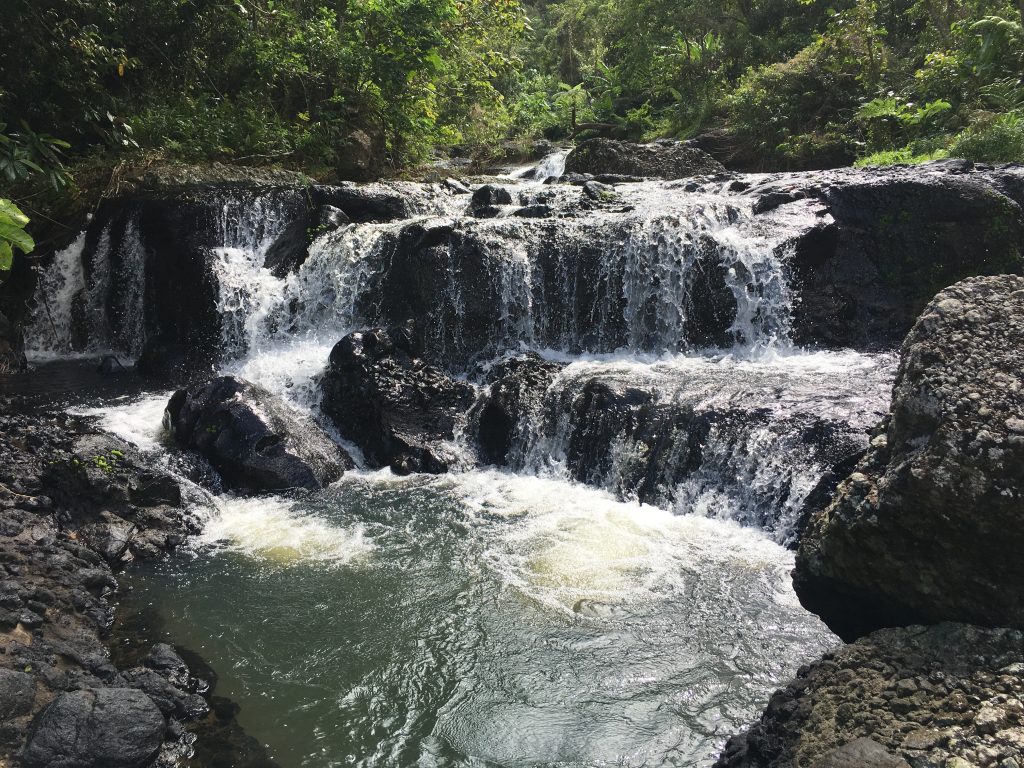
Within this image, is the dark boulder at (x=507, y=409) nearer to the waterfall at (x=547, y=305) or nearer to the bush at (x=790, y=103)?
the waterfall at (x=547, y=305)

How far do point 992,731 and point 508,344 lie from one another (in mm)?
9181

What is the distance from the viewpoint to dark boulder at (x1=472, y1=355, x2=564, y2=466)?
370 inches

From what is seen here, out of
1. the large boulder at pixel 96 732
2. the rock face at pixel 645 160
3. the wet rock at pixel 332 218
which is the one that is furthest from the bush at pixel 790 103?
the large boulder at pixel 96 732

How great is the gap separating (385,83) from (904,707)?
15.8m

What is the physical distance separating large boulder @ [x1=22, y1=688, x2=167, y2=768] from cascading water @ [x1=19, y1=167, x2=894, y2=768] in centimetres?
70

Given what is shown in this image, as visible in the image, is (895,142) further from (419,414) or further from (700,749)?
(700,749)

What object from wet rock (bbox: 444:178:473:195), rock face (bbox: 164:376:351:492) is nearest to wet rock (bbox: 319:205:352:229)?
wet rock (bbox: 444:178:473:195)

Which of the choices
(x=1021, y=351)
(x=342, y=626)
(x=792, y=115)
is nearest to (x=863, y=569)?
(x=1021, y=351)

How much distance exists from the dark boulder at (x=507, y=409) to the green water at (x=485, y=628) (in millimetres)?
1487

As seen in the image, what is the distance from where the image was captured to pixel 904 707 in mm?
3152

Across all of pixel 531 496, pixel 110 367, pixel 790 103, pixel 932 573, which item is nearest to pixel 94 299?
pixel 110 367

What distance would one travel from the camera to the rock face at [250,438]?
8.44m

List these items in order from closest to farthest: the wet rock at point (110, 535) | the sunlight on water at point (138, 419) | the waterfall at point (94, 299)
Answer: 1. the wet rock at point (110, 535)
2. the sunlight on water at point (138, 419)
3. the waterfall at point (94, 299)

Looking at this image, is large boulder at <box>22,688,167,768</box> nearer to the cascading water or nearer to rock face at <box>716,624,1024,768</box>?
the cascading water
